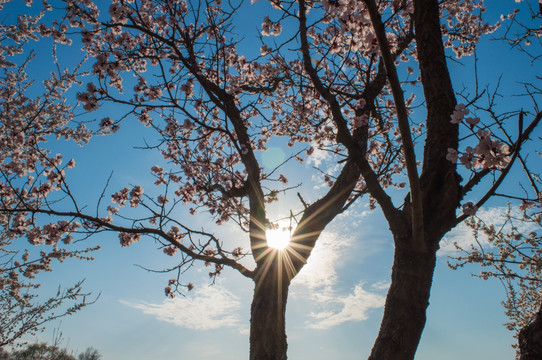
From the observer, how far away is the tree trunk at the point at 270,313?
136 inches

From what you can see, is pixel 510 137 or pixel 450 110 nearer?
pixel 510 137

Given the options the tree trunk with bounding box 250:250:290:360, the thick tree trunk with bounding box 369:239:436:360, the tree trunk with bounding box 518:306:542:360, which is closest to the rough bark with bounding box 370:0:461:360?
the thick tree trunk with bounding box 369:239:436:360

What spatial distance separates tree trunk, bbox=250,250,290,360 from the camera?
344cm

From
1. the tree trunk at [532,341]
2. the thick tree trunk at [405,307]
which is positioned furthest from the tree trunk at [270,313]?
the tree trunk at [532,341]

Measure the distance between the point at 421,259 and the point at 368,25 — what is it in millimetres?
2390

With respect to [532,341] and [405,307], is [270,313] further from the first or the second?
[532,341]

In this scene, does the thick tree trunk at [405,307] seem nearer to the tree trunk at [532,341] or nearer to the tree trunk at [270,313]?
the tree trunk at [532,341]

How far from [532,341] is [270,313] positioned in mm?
2440

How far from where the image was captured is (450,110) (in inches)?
105

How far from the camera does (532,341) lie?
210 centimetres

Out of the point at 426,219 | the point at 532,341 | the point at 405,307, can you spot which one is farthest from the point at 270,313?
the point at 532,341

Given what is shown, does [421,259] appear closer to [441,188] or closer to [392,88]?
[441,188]

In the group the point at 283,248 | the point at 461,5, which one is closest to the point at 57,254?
the point at 283,248

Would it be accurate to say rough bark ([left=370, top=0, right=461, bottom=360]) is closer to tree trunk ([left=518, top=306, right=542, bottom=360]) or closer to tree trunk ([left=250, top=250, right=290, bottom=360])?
tree trunk ([left=518, top=306, right=542, bottom=360])
